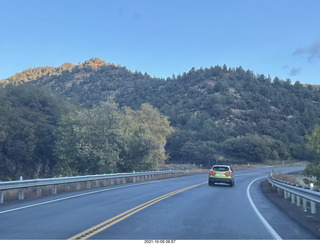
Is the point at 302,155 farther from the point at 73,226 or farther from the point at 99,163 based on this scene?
the point at 73,226

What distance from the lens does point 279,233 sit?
25.8 ft

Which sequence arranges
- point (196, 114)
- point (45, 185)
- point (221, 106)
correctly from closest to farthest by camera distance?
point (45, 185) < point (196, 114) < point (221, 106)

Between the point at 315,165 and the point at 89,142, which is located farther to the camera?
the point at 89,142

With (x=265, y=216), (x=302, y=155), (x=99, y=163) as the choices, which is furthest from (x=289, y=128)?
(x=265, y=216)

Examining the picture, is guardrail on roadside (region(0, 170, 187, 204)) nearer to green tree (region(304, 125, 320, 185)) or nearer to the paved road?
the paved road

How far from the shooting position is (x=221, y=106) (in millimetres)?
144375

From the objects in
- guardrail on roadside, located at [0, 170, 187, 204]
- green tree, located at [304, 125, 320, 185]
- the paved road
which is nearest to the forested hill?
green tree, located at [304, 125, 320, 185]

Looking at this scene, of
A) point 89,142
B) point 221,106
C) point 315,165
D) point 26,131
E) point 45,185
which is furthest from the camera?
point 221,106

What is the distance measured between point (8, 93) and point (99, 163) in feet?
53.6

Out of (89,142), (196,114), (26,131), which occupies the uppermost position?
(196,114)

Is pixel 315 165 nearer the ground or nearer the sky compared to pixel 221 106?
nearer the ground

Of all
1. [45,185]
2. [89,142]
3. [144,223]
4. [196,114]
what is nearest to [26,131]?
[89,142]

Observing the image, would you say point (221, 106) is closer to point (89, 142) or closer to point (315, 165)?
point (315, 165)

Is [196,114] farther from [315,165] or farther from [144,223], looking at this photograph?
[144,223]
